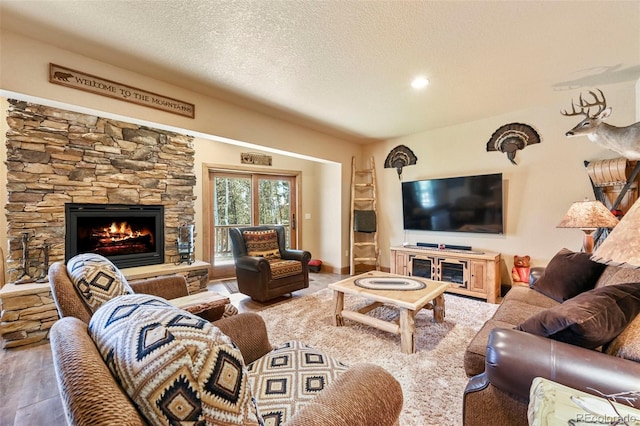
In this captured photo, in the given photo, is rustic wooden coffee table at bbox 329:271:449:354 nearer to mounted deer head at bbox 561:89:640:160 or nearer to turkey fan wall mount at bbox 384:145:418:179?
mounted deer head at bbox 561:89:640:160

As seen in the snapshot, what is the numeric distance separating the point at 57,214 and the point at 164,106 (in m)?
1.68

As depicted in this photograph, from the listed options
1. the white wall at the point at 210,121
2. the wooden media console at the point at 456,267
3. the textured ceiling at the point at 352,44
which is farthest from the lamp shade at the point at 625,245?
the white wall at the point at 210,121

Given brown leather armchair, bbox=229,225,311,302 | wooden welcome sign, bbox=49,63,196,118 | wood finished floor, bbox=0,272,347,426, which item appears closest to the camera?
wood finished floor, bbox=0,272,347,426

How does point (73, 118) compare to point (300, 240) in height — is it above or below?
above

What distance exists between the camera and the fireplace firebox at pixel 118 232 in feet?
9.98

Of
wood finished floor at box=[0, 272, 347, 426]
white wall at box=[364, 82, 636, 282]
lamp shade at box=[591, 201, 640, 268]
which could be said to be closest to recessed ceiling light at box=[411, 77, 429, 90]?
white wall at box=[364, 82, 636, 282]

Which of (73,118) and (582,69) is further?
(73,118)

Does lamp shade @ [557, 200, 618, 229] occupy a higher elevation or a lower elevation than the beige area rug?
higher

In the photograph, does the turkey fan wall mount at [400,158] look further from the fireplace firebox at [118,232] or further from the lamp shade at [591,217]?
the fireplace firebox at [118,232]

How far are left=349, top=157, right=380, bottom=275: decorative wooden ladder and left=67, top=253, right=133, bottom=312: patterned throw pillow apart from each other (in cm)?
402

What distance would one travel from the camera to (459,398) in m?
1.68

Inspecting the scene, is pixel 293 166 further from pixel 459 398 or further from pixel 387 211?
pixel 459 398

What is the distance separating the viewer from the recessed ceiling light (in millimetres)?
2705

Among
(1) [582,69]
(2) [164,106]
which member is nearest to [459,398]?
(1) [582,69]
